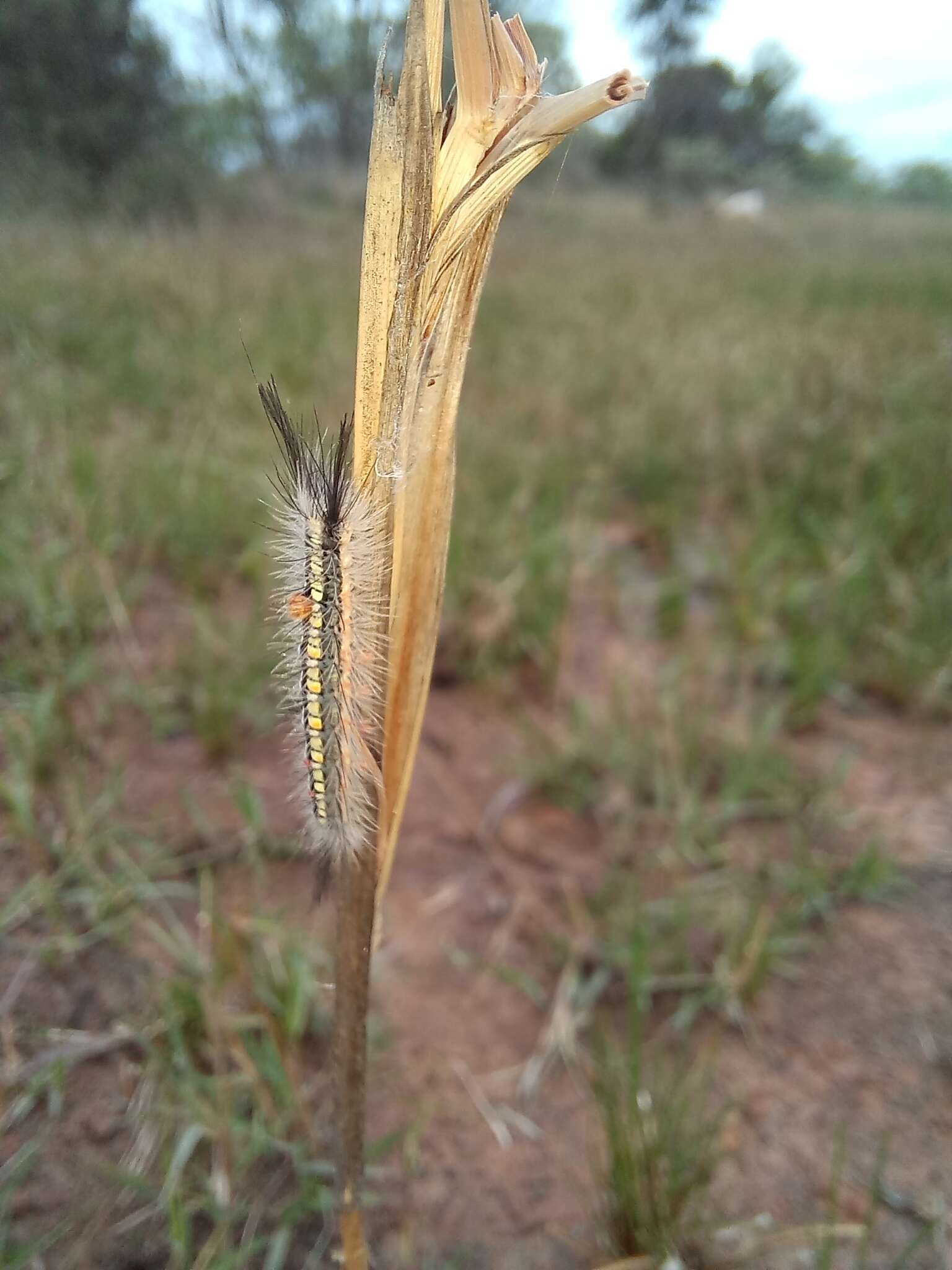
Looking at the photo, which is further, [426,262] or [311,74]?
[311,74]

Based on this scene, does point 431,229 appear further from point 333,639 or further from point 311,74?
point 311,74

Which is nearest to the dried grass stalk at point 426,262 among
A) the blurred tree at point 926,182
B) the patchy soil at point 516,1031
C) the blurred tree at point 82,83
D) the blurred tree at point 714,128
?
the patchy soil at point 516,1031

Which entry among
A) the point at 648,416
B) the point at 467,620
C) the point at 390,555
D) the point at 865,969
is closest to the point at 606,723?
the point at 467,620

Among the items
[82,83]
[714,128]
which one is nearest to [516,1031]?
[82,83]

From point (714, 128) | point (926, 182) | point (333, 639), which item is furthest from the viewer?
point (926, 182)

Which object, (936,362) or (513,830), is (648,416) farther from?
(513,830)
